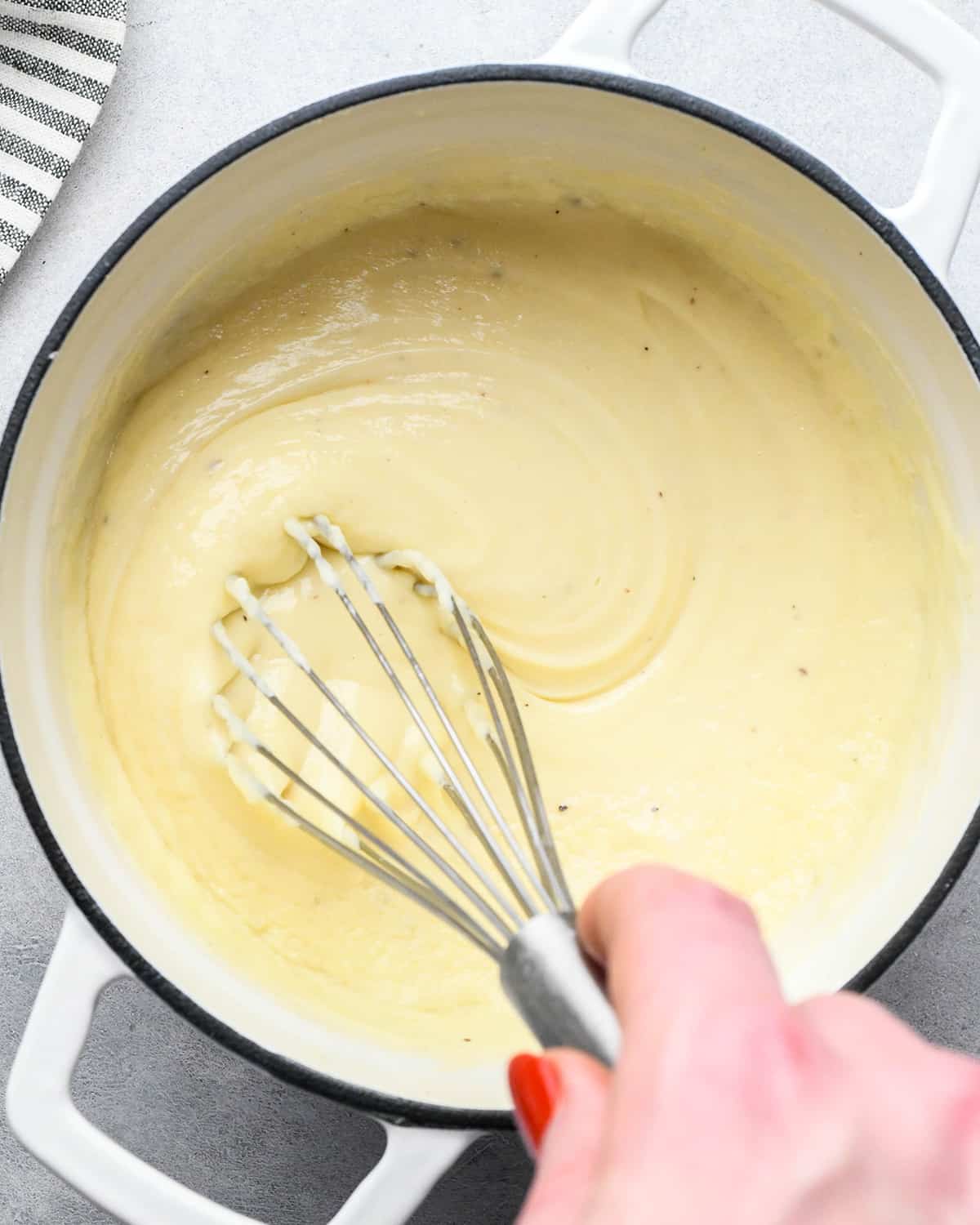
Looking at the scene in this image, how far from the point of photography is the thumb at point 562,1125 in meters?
0.38

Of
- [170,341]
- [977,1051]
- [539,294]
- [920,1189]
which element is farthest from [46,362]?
[977,1051]

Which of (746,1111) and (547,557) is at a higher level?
(547,557)

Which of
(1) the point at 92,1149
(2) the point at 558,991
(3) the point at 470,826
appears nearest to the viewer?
(2) the point at 558,991

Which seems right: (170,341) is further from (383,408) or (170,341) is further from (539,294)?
(539,294)

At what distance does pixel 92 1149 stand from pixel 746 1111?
1.39 ft

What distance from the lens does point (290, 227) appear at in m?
0.79

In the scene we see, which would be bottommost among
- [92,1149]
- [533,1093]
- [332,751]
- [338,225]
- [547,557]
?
[92,1149]

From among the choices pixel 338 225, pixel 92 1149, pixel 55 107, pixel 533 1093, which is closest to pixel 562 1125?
pixel 533 1093

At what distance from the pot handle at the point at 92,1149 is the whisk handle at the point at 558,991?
18 cm

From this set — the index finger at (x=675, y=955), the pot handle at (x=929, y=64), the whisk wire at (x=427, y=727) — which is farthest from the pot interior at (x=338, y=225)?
the index finger at (x=675, y=955)

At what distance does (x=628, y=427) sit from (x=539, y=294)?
0.39ft

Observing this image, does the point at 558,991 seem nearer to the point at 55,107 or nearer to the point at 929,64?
the point at 929,64

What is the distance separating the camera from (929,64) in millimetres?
649

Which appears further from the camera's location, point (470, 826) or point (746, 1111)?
point (470, 826)
